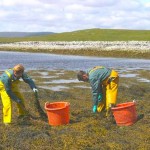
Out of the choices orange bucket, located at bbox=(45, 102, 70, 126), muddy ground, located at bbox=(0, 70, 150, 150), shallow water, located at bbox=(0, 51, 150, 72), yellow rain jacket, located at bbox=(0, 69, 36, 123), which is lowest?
shallow water, located at bbox=(0, 51, 150, 72)

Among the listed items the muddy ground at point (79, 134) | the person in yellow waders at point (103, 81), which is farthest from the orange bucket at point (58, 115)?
the person in yellow waders at point (103, 81)

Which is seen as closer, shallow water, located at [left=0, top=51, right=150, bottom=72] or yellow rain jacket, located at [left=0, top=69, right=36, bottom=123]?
yellow rain jacket, located at [left=0, top=69, right=36, bottom=123]

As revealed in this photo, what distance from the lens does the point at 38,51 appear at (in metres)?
65.5

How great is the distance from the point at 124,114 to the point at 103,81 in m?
1.17

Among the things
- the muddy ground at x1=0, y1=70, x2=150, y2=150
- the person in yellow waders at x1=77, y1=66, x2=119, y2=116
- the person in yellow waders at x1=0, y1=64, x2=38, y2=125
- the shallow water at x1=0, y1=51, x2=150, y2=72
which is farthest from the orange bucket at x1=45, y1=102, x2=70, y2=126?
the shallow water at x1=0, y1=51, x2=150, y2=72

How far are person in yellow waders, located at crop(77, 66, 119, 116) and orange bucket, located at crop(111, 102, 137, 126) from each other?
40 cm

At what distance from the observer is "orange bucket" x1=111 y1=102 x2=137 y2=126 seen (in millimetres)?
10047

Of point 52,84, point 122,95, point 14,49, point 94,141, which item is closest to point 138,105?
point 122,95

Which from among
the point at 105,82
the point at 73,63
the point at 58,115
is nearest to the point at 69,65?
the point at 73,63

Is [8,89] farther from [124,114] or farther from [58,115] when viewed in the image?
[124,114]

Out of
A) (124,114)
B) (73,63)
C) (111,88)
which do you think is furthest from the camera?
(73,63)

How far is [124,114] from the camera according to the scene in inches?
395

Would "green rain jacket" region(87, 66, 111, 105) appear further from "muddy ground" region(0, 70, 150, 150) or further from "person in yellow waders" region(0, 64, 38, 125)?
"person in yellow waders" region(0, 64, 38, 125)

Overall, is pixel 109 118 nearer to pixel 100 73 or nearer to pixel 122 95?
pixel 100 73
